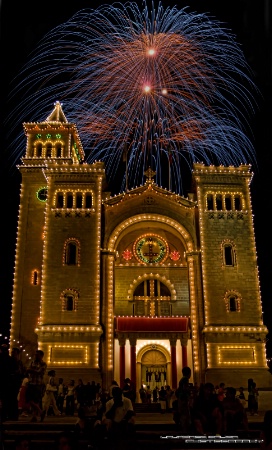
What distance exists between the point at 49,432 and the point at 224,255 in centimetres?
2405

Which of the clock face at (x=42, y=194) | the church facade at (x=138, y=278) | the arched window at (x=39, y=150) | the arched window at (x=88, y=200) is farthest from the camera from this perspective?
the arched window at (x=39, y=150)

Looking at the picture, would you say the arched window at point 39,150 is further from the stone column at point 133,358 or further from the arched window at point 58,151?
the stone column at point 133,358

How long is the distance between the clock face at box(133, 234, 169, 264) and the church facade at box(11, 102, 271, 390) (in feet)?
0.26

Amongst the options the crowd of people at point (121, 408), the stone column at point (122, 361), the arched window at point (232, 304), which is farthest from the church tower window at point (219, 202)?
the crowd of people at point (121, 408)

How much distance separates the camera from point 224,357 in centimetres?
3519

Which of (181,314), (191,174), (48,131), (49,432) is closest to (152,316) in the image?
(181,314)

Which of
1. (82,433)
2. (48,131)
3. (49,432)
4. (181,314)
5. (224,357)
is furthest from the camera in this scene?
(48,131)

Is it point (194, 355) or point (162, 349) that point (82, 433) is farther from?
point (162, 349)

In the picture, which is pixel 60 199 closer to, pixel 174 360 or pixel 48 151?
pixel 48 151

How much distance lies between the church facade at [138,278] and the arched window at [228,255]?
103mm

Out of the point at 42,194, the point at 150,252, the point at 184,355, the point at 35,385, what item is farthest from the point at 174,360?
the point at 35,385

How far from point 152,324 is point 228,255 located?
7439 mm

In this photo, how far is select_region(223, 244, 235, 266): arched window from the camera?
123 ft

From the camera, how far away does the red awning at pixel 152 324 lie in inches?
1484
